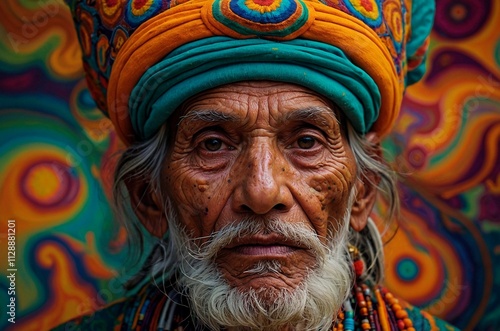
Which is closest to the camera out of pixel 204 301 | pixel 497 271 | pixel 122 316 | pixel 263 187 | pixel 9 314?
pixel 263 187

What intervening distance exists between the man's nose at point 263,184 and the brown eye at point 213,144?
134mm

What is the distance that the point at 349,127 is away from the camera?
2.52m

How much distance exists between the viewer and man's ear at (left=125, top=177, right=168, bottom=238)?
8.76 feet

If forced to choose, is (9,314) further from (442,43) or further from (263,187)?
(442,43)

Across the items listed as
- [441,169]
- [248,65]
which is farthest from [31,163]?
[441,169]

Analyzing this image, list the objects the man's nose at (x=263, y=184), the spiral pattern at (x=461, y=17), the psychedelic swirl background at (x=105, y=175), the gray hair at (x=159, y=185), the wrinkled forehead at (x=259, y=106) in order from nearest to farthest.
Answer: the man's nose at (x=263, y=184), the wrinkled forehead at (x=259, y=106), the gray hair at (x=159, y=185), the psychedelic swirl background at (x=105, y=175), the spiral pattern at (x=461, y=17)

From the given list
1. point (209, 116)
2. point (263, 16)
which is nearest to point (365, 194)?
point (209, 116)

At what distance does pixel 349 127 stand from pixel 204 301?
76cm

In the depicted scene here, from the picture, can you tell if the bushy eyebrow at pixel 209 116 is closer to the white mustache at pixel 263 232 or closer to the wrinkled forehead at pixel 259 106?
the wrinkled forehead at pixel 259 106

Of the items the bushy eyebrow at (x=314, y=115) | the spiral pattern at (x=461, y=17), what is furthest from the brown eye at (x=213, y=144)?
the spiral pattern at (x=461, y=17)

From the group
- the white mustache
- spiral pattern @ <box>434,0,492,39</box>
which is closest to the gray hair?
the white mustache

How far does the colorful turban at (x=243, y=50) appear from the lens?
2.27 m

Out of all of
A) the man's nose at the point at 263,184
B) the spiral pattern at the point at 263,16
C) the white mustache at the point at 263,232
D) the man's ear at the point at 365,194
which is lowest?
the white mustache at the point at 263,232

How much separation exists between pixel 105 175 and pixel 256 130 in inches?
51.3
